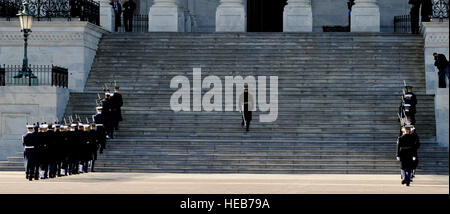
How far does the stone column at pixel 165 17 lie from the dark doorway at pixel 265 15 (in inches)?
313

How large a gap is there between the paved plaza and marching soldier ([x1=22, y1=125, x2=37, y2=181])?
39cm

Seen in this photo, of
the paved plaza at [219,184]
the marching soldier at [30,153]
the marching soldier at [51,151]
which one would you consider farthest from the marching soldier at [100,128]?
the marching soldier at [30,153]

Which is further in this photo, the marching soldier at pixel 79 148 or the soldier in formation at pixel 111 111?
the soldier in formation at pixel 111 111

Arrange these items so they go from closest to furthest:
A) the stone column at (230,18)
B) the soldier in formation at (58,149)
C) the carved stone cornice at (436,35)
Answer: the soldier in formation at (58,149), the carved stone cornice at (436,35), the stone column at (230,18)

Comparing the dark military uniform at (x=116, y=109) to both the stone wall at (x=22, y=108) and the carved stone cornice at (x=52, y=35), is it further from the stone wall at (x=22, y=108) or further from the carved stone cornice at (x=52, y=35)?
the carved stone cornice at (x=52, y=35)

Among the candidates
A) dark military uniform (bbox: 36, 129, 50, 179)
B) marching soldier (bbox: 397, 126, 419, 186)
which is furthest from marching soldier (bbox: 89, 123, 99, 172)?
marching soldier (bbox: 397, 126, 419, 186)

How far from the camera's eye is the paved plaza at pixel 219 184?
27.2 metres

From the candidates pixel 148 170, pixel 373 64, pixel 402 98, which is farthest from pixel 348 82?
pixel 148 170

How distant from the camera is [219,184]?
29.9 meters

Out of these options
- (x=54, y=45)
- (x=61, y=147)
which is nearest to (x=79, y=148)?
(x=61, y=147)

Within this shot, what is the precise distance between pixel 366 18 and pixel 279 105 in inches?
501

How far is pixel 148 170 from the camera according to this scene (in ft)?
118

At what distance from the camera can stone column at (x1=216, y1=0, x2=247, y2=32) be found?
176 feet

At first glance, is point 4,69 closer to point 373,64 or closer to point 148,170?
point 148,170
